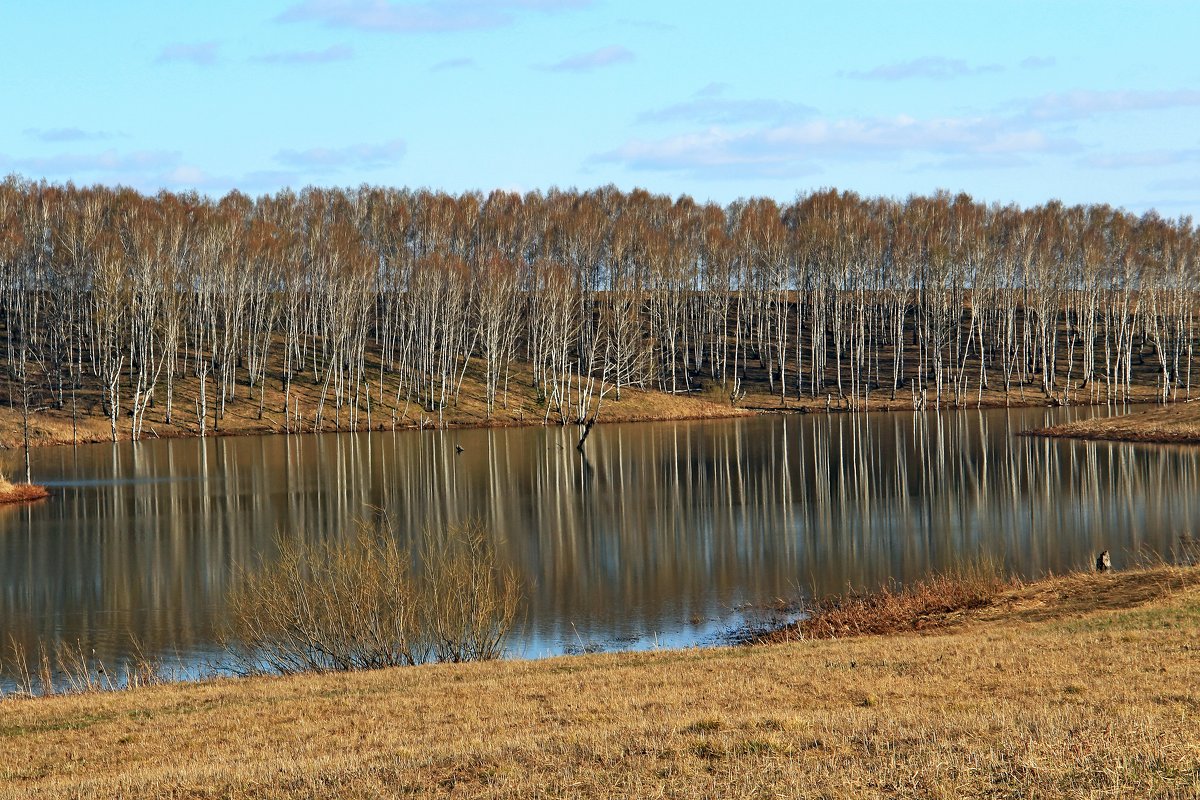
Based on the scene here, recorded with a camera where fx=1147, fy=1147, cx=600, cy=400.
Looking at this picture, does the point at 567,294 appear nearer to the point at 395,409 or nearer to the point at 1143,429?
the point at 395,409

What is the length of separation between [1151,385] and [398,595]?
294 ft

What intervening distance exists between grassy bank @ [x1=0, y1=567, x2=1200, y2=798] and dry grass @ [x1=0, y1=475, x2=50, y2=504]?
102 feet

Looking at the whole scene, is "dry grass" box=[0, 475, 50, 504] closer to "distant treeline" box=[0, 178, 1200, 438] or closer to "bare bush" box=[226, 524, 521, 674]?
"distant treeline" box=[0, 178, 1200, 438]

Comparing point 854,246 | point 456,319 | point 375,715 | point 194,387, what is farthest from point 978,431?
point 375,715

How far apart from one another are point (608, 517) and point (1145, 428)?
1463 inches

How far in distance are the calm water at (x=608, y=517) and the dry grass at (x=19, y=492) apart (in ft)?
3.17

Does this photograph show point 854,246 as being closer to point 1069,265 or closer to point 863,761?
point 1069,265

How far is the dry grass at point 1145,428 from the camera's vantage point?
5809cm

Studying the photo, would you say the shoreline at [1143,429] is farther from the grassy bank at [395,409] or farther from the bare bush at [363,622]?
the bare bush at [363,622]

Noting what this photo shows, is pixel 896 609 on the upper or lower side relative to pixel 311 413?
lower

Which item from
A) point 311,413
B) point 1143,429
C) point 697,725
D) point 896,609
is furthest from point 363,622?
point 311,413

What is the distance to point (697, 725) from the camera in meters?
11.5

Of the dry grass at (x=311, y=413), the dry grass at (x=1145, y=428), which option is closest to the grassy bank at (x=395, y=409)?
the dry grass at (x=311, y=413)

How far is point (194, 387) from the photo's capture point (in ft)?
267
